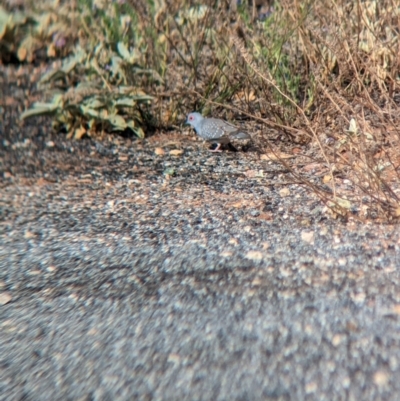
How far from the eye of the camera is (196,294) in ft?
9.27

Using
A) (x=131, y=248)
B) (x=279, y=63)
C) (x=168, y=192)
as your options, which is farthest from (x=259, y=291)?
(x=279, y=63)

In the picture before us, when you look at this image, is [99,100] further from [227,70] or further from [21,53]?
[21,53]

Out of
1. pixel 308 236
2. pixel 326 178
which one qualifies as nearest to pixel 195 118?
pixel 326 178

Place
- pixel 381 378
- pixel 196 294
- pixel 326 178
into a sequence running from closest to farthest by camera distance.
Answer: pixel 381 378 < pixel 196 294 < pixel 326 178

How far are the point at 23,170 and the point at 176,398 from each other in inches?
114

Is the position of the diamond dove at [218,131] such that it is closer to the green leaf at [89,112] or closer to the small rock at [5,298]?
the green leaf at [89,112]

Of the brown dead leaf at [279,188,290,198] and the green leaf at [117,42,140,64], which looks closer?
the brown dead leaf at [279,188,290,198]

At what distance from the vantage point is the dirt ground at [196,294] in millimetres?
2355

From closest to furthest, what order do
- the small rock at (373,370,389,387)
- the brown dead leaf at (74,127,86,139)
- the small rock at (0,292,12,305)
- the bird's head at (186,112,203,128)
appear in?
the small rock at (373,370,389,387) → the small rock at (0,292,12,305) → the bird's head at (186,112,203,128) → the brown dead leaf at (74,127,86,139)

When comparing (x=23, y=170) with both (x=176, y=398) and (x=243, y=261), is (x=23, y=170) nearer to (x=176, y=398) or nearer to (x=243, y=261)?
(x=243, y=261)

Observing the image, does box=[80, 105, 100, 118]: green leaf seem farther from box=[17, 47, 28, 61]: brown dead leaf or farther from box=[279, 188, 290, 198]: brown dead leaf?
box=[17, 47, 28, 61]: brown dead leaf

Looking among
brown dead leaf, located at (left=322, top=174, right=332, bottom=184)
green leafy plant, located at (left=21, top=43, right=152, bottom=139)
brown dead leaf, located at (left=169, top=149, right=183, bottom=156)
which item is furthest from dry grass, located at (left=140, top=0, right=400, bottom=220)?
Answer: brown dead leaf, located at (left=169, top=149, right=183, bottom=156)

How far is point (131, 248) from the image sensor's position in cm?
332

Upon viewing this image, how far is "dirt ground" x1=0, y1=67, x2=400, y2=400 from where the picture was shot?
2.36 m
